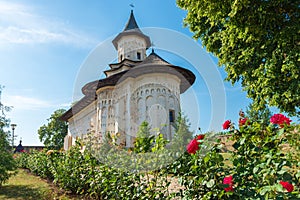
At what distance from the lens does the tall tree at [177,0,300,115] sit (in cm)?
684

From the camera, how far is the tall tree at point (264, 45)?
6.84 metres

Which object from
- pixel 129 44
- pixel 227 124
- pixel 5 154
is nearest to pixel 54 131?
pixel 129 44

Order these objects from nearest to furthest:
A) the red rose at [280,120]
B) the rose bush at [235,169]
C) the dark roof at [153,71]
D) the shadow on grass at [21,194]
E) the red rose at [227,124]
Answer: the rose bush at [235,169] < the red rose at [280,120] < the red rose at [227,124] < the dark roof at [153,71] < the shadow on grass at [21,194]

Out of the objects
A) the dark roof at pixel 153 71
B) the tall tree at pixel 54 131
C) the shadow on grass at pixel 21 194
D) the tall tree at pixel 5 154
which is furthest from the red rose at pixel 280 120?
the tall tree at pixel 54 131

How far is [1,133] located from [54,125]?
106 ft

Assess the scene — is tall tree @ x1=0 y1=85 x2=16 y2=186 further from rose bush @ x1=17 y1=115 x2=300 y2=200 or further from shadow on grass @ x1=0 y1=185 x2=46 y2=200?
rose bush @ x1=17 y1=115 x2=300 y2=200

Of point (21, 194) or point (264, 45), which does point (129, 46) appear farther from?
point (21, 194)

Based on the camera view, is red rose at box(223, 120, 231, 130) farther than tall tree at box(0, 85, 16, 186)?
No

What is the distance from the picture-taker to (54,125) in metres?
36.6

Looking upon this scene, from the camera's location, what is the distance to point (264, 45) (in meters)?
7.61

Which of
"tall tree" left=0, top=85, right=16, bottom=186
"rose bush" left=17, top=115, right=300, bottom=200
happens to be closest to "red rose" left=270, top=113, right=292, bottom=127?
"rose bush" left=17, top=115, right=300, bottom=200

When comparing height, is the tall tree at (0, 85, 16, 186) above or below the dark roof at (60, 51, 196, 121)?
below

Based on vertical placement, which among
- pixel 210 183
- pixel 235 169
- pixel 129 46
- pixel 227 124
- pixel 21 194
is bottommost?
pixel 21 194

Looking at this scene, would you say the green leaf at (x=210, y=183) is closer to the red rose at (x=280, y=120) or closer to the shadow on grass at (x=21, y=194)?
the red rose at (x=280, y=120)
